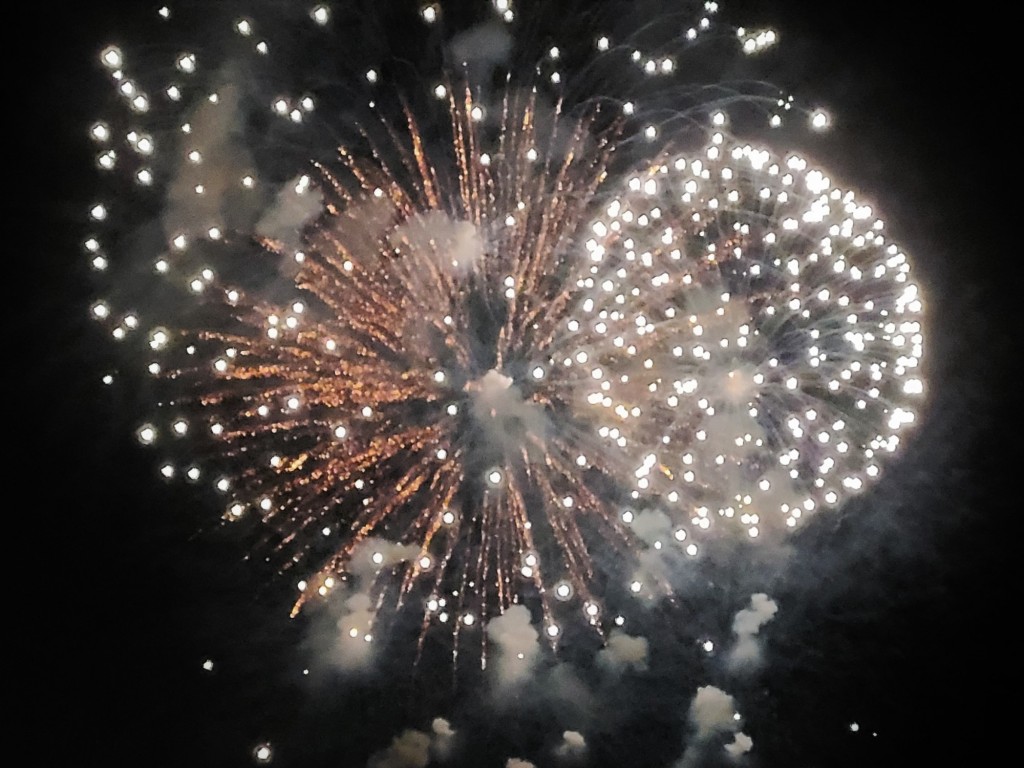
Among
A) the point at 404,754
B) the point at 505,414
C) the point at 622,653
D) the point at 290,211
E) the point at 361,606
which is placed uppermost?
the point at 290,211

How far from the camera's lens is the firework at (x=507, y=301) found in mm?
3316

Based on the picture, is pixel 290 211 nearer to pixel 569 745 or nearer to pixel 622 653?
pixel 622 653

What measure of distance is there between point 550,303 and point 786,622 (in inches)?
63.8

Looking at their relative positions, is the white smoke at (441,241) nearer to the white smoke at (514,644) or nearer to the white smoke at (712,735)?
the white smoke at (514,644)

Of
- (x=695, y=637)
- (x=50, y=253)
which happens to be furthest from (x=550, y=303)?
(x=50, y=253)

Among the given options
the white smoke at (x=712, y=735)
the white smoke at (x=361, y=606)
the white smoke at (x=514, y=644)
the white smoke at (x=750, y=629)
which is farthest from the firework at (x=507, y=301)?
the white smoke at (x=712, y=735)

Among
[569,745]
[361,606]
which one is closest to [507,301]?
[361,606]

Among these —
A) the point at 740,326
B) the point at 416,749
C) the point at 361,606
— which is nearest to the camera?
the point at 740,326

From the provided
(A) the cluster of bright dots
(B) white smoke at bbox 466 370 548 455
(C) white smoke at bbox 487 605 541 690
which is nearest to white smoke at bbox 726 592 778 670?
(A) the cluster of bright dots

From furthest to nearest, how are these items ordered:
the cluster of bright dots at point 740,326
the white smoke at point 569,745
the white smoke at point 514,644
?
the white smoke at point 569,745 → the white smoke at point 514,644 → the cluster of bright dots at point 740,326

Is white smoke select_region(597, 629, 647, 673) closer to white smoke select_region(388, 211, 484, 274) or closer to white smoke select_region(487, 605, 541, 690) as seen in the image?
white smoke select_region(487, 605, 541, 690)

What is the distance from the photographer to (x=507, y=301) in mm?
3375

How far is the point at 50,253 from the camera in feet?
11.0

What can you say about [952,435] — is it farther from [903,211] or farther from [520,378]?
[520,378]
